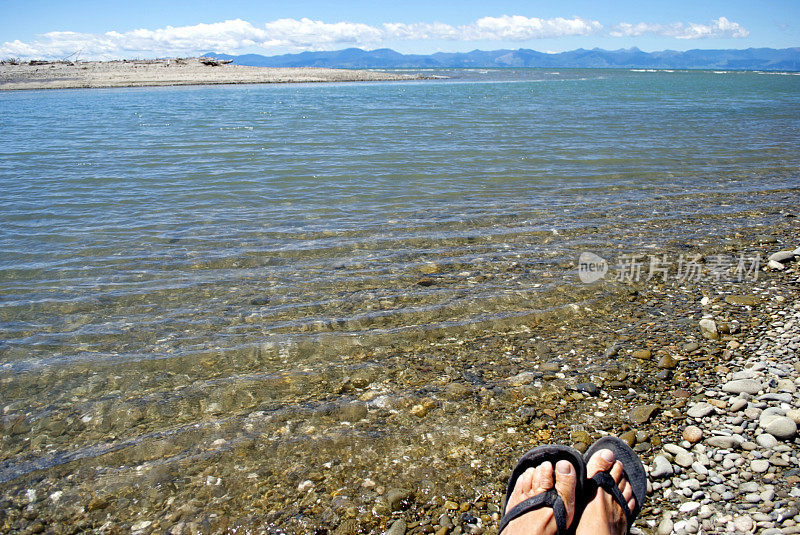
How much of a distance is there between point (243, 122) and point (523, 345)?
20933 mm

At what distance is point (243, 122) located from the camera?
2262 cm

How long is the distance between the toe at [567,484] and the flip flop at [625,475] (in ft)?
0.47

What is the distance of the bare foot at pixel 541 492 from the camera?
280 centimetres

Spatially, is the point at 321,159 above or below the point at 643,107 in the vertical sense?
below

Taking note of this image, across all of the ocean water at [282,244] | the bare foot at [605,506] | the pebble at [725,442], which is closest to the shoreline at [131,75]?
the ocean water at [282,244]

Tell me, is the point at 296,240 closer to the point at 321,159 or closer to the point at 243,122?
the point at 321,159

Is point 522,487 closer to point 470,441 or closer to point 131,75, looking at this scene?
point 470,441

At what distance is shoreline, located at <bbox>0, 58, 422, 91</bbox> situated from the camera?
2096 inches

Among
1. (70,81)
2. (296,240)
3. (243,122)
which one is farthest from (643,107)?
(70,81)

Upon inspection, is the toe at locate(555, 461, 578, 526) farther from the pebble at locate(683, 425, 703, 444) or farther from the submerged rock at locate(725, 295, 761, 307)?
the submerged rock at locate(725, 295, 761, 307)

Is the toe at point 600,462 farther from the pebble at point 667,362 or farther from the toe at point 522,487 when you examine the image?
the pebble at point 667,362

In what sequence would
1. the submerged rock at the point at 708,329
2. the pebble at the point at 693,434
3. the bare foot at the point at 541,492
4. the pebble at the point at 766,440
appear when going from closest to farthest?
the bare foot at the point at 541,492, the pebble at the point at 766,440, the pebble at the point at 693,434, the submerged rock at the point at 708,329

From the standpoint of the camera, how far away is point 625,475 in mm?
3115

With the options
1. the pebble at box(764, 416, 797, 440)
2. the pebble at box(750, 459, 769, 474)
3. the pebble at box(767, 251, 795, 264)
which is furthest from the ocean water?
the pebble at box(750, 459, 769, 474)
